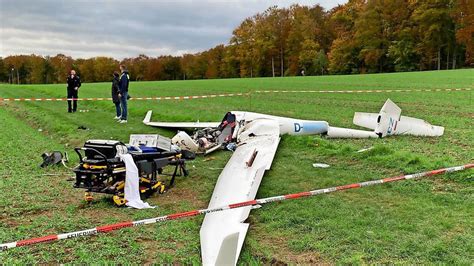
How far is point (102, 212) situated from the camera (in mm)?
5855

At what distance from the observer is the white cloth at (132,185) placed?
231 inches

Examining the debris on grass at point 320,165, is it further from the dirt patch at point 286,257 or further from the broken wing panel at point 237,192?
the dirt patch at point 286,257

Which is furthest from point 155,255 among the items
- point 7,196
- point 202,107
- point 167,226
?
point 202,107

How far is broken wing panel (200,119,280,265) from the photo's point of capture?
11.8 ft

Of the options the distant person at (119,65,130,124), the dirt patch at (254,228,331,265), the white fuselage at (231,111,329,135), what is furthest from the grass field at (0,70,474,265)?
the distant person at (119,65,130,124)

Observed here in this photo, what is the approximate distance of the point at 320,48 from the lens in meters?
92.4

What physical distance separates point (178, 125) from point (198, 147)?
10.0 feet

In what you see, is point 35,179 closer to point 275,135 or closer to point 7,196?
point 7,196

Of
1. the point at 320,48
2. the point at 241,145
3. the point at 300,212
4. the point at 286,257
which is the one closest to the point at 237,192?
the point at 300,212

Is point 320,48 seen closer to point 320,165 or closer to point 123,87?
point 123,87

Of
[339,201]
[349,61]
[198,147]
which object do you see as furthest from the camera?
[349,61]

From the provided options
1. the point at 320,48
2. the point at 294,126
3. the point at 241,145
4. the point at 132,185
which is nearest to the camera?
the point at 132,185

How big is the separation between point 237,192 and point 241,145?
2787 millimetres

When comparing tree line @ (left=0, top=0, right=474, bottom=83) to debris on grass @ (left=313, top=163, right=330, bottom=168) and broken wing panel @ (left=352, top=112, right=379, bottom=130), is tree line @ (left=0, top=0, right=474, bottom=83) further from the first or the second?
debris on grass @ (left=313, top=163, right=330, bottom=168)
